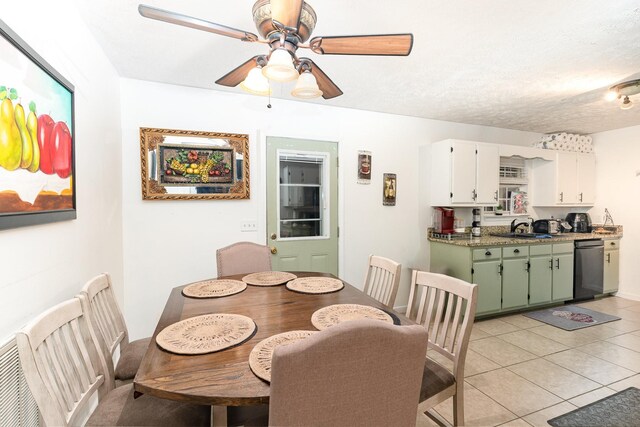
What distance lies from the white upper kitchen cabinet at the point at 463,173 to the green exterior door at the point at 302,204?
1299 mm

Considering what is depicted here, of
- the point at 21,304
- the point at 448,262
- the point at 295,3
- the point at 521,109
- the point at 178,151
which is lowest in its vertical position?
the point at 448,262

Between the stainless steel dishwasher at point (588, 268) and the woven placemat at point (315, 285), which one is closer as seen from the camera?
the woven placemat at point (315, 285)

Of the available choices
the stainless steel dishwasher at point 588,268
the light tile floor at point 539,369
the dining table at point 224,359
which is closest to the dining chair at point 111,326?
the dining table at point 224,359

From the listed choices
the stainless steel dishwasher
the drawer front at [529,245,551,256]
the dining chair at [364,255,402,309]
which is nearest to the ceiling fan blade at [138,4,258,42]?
Answer: the dining chair at [364,255,402,309]

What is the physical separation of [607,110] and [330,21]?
367cm

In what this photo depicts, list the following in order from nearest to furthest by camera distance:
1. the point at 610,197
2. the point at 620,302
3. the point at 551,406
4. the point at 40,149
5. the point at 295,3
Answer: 1. the point at 295,3
2. the point at 40,149
3. the point at 551,406
4. the point at 620,302
5. the point at 610,197

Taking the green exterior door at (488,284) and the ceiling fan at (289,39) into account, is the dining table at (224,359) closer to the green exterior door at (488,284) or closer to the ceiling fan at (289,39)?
the ceiling fan at (289,39)

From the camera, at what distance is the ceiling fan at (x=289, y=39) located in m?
1.20

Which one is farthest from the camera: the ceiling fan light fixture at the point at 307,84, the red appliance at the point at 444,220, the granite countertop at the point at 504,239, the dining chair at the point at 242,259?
the red appliance at the point at 444,220

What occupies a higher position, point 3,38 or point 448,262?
point 3,38

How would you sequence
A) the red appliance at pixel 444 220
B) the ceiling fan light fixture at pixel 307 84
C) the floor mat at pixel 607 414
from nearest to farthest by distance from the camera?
A: the ceiling fan light fixture at pixel 307 84 → the floor mat at pixel 607 414 → the red appliance at pixel 444 220

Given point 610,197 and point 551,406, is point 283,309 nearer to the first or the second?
point 551,406

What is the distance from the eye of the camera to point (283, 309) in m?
1.59

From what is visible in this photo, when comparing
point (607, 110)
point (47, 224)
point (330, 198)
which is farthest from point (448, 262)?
point (47, 224)
